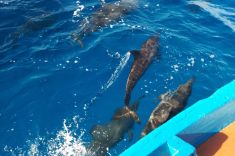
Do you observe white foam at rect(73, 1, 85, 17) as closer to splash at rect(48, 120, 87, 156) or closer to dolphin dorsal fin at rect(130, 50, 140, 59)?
dolphin dorsal fin at rect(130, 50, 140, 59)

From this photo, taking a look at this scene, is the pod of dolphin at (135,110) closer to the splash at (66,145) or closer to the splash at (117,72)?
the splash at (66,145)

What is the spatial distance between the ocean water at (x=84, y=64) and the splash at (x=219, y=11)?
0.04 meters

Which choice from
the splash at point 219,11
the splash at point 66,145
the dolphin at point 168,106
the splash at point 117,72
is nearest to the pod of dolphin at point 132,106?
the dolphin at point 168,106

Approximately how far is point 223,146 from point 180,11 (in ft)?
26.4

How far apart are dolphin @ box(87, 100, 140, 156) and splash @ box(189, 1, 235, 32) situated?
563 centimetres

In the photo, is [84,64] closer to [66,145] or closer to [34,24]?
[34,24]

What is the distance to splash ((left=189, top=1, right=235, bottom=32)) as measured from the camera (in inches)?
457

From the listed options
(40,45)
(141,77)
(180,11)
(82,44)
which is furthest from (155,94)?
(180,11)

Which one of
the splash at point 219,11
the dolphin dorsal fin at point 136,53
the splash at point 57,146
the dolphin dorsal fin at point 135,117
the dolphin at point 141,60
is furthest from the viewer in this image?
the splash at point 219,11

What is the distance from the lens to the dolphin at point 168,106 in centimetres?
709

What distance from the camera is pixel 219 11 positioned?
12.2m

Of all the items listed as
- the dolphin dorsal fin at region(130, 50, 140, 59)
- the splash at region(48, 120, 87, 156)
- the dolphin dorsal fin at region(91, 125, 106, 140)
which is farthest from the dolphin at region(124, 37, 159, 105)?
the splash at region(48, 120, 87, 156)

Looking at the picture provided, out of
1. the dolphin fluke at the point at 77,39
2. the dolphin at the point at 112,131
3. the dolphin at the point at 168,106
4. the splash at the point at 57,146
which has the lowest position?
the splash at the point at 57,146

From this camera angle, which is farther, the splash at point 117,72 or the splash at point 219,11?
the splash at point 219,11
